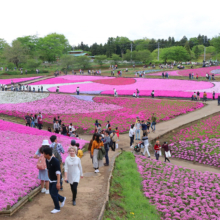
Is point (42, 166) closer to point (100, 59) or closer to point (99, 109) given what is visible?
→ point (99, 109)

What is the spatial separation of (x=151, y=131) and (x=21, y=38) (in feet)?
332

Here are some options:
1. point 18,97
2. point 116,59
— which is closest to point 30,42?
point 116,59

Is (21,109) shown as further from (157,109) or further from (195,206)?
(195,206)

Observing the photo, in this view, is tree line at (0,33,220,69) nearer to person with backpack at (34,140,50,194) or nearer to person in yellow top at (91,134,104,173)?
person in yellow top at (91,134,104,173)

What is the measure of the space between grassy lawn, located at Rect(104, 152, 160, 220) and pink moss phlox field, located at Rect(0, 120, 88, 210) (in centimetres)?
319

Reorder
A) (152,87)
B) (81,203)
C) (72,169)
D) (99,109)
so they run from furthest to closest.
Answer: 1. (152,87)
2. (99,109)
3. (81,203)
4. (72,169)

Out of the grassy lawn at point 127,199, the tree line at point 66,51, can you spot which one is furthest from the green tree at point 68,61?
the grassy lawn at point 127,199

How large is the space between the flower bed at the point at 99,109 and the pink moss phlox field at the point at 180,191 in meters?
11.6

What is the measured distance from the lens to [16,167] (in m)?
A: 12.9

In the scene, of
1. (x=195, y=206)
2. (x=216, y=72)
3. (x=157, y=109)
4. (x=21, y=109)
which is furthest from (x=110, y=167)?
(x=216, y=72)

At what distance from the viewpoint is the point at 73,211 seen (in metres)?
9.12

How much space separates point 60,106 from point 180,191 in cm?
2871

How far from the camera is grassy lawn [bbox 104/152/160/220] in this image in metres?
9.86

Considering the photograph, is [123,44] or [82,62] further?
[123,44]
